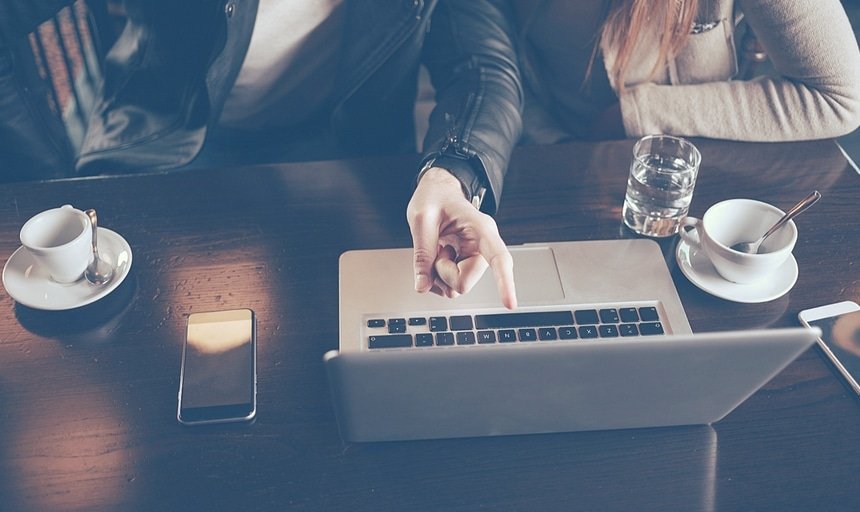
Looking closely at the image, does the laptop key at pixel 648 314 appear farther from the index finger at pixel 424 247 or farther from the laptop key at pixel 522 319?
the index finger at pixel 424 247

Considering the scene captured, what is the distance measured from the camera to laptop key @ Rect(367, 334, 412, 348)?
0.76 m

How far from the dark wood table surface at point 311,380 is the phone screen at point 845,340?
0.06ft

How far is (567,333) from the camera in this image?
771 mm

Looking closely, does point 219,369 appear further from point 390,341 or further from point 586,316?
point 586,316

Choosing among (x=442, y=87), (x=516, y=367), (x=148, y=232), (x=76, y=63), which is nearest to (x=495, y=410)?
(x=516, y=367)

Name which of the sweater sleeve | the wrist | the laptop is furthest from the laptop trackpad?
the sweater sleeve

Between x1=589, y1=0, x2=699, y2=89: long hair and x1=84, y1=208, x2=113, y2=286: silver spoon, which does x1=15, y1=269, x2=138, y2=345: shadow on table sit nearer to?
x1=84, y1=208, x2=113, y2=286: silver spoon

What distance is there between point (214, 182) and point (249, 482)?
0.46m

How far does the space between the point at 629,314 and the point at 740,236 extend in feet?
0.66

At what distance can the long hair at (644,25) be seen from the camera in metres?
1.03

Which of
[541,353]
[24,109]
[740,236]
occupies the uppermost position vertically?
[541,353]

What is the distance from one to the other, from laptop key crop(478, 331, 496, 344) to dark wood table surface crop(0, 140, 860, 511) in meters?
0.11

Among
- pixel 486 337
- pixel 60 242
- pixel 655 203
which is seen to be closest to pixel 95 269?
pixel 60 242

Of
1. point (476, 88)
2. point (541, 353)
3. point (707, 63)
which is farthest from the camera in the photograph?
point (707, 63)
